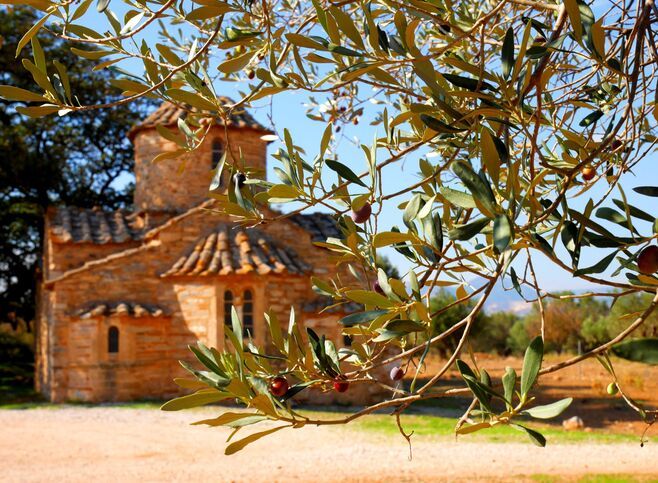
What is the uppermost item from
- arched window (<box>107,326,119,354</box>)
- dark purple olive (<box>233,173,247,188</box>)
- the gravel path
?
dark purple olive (<box>233,173,247,188</box>)

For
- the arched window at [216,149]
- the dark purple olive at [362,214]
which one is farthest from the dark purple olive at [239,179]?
the arched window at [216,149]

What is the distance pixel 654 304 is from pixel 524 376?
664 mm

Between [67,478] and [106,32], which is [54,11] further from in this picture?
[67,478]

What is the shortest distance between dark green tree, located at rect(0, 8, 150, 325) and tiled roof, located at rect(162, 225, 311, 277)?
24.8 feet

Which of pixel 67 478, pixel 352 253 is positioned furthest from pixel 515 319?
pixel 352 253

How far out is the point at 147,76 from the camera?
2869mm

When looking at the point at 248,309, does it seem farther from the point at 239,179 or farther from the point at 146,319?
the point at 239,179

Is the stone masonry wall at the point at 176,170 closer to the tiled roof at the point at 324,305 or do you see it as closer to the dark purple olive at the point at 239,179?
the tiled roof at the point at 324,305

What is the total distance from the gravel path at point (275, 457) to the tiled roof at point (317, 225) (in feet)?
18.3

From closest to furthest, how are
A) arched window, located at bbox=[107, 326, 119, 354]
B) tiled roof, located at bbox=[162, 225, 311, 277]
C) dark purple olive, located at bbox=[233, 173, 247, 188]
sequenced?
1. dark purple olive, located at bbox=[233, 173, 247, 188]
2. tiled roof, located at bbox=[162, 225, 311, 277]
3. arched window, located at bbox=[107, 326, 119, 354]

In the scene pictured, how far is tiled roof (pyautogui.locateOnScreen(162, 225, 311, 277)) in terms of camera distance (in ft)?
48.5

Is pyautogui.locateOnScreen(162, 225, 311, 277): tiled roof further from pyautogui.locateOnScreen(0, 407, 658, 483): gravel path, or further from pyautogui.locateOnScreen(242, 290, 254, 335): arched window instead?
pyautogui.locateOnScreen(0, 407, 658, 483): gravel path

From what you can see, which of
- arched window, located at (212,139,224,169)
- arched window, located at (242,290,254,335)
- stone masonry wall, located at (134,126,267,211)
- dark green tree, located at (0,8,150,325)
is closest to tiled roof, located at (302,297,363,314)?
arched window, located at (242,290,254,335)

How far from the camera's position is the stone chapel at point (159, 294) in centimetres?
1498
